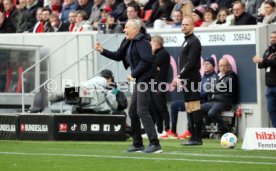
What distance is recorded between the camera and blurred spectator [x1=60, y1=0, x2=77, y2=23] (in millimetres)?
27364

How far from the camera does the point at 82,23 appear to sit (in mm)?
25406

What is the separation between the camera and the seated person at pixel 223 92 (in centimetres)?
2125

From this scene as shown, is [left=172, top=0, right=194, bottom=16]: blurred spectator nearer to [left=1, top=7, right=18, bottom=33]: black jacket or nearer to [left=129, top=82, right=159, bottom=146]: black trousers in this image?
[left=1, top=7, right=18, bottom=33]: black jacket

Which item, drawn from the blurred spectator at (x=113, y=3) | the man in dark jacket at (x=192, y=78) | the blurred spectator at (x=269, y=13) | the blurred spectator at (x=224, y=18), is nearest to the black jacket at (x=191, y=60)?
the man in dark jacket at (x=192, y=78)

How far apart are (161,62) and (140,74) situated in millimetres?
6444

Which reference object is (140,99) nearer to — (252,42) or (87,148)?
(87,148)

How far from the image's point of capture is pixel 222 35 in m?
22.0

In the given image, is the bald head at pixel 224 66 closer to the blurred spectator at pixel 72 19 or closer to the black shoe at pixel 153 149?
the blurred spectator at pixel 72 19

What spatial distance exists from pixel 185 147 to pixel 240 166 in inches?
169

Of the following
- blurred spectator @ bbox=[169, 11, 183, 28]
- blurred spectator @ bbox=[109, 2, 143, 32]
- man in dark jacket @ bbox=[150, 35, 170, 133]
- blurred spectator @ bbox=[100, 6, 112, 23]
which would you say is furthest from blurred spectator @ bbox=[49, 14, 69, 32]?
man in dark jacket @ bbox=[150, 35, 170, 133]

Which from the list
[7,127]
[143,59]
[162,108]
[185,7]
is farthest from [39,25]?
[143,59]

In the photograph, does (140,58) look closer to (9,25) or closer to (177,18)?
(177,18)

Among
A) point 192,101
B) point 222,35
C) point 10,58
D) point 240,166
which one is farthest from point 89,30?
point 240,166

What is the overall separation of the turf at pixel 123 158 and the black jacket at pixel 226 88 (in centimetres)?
367
